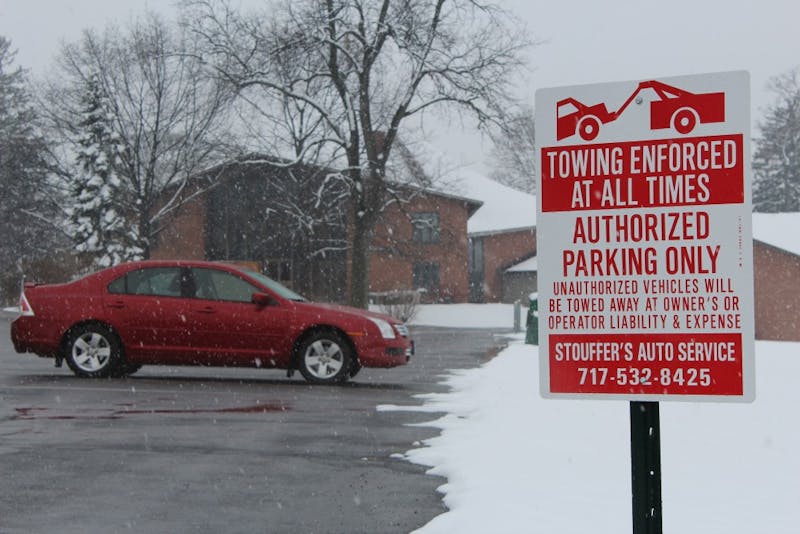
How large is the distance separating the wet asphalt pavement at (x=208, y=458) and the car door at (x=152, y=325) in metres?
0.38

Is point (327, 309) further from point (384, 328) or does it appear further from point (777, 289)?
point (777, 289)

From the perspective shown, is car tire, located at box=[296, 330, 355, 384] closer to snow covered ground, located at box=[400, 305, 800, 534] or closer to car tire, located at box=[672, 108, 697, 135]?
snow covered ground, located at box=[400, 305, 800, 534]

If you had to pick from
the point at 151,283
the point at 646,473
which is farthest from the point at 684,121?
the point at 151,283

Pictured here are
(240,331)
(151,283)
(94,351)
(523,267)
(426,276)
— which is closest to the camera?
(240,331)

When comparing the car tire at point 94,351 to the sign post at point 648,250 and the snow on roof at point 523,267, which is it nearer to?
the sign post at point 648,250

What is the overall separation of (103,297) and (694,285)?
1132cm

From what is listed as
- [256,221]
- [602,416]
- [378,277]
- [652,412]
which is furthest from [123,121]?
[652,412]

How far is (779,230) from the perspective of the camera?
51406 millimetres

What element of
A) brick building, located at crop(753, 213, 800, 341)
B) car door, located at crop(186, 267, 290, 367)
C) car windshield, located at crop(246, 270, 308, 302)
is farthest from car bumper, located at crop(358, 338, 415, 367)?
brick building, located at crop(753, 213, 800, 341)

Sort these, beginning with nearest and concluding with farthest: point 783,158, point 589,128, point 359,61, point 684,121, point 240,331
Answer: point 684,121 < point 589,128 < point 240,331 < point 359,61 < point 783,158

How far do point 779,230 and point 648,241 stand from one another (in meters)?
51.0

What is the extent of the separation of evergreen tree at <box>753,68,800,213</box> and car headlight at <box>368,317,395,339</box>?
76.5m

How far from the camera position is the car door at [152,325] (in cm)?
1347

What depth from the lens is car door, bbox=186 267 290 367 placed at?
43.9 ft
